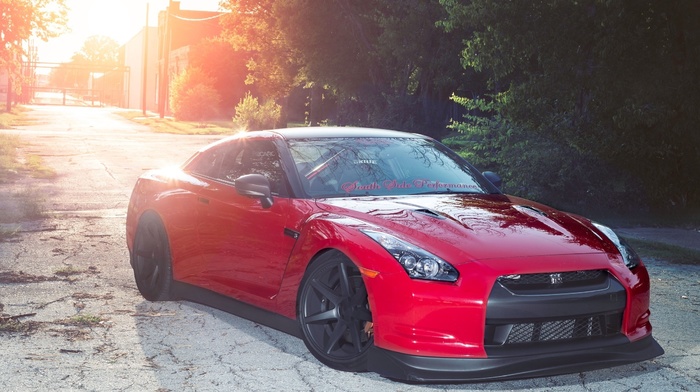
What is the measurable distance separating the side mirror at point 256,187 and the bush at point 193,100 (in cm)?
5302

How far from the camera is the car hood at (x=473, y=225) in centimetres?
545

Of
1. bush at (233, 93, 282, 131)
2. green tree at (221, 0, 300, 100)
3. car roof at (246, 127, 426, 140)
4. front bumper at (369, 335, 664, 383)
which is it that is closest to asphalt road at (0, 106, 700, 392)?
front bumper at (369, 335, 664, 383)

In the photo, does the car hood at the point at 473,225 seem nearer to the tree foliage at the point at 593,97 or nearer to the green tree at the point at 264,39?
the tree foliage at the point at 593,97

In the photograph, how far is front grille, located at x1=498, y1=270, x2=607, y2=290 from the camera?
5.26m

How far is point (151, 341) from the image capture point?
6559 mm

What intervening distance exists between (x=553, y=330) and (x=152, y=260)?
12.4 ft

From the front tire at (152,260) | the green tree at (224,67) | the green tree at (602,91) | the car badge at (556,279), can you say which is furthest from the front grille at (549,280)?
the green tree at (224,67)

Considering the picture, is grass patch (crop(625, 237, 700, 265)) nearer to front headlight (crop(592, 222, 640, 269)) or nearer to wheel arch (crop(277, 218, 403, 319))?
front headlight (crop(592, 222, 640, 269))

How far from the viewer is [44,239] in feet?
36.6

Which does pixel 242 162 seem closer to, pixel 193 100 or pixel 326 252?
pixel 326 252

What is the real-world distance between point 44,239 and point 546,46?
26.7 ft

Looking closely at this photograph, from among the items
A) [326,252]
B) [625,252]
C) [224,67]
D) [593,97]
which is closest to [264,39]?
[224,67]

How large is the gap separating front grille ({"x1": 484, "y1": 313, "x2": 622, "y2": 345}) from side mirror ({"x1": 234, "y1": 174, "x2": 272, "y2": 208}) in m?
1.99

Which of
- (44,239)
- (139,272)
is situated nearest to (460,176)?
(139,272)
